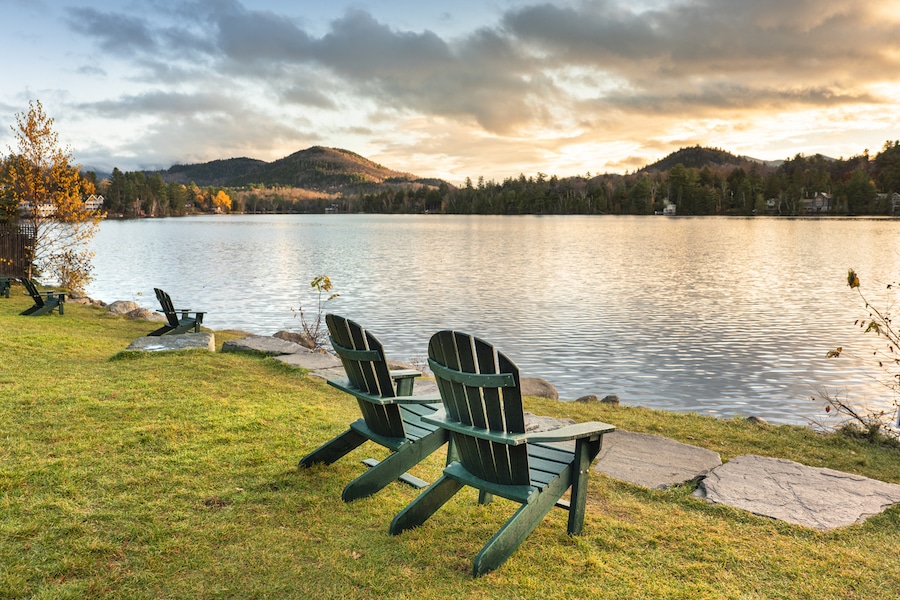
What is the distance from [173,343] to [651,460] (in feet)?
23.3

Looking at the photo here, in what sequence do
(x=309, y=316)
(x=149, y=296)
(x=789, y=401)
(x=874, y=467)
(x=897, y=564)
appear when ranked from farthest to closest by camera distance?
(x=149, y=296), (x=309, y=316), (x=789, y=401), (x=874, y=467), (x=897, y=564)

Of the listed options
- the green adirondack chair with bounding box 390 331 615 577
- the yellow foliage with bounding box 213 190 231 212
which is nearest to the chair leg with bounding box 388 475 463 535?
the green adirondack chair with bounding box 390 331 615 577

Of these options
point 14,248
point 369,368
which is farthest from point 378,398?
point 14,248

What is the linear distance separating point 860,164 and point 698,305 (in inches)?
5453

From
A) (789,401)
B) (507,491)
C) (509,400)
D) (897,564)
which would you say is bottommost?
(789,401)

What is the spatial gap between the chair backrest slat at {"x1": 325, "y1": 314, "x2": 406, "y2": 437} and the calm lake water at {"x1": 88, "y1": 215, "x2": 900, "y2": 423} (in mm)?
6133

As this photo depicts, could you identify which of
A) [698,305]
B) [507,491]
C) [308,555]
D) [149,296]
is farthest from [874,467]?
[149,296]

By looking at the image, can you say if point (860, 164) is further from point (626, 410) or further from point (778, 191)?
point (626, 410)

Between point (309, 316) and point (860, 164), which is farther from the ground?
point (860, 164)

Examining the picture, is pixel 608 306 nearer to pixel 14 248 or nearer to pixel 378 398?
pixel 378 398

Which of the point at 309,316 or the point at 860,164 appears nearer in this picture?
the point at 309,316

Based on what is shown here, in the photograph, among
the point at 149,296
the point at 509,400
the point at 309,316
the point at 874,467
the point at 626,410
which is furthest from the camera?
the point at 149,296

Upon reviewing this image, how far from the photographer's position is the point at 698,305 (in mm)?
19328

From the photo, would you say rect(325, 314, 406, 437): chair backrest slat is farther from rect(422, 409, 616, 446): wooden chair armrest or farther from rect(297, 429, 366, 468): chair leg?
rect(422, 409, 616, 446): wooden chair armrest
